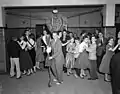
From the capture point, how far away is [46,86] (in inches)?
167

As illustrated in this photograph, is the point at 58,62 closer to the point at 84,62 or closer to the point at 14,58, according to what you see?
the point at 84,62

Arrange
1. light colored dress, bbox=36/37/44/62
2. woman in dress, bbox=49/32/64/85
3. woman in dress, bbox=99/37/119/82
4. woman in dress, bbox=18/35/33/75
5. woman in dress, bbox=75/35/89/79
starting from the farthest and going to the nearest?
light colored dress, bbox=36/37/44/62, woman in dress, bbox=18/35/33/75, woman in dress, bbox=75/35/89/79, woman in dress, bbox=99/37/119/82, woman in dress, bbox=49/32/64/85

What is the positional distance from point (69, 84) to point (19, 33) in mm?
3711

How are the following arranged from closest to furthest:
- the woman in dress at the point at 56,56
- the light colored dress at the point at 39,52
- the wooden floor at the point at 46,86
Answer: the wooden floor at the point at 46,86, the woman in dress at the point at 56,56, the light colored dress at the point at 39,52

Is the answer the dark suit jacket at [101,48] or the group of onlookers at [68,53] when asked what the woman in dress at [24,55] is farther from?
the dark suit jacket at [101,48]

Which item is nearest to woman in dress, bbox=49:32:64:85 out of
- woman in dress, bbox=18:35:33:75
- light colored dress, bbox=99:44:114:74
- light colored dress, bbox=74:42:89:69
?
light colored dress, bbox=74:42:89:69

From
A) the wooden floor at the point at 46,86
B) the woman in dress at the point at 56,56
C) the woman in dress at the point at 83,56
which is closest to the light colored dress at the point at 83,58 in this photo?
the woman in dress at the point at 83,56

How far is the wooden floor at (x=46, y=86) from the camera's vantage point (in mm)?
3828

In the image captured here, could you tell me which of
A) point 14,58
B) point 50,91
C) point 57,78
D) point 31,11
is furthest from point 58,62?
point 31,11

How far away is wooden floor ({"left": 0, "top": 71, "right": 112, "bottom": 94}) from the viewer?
12.6 feet

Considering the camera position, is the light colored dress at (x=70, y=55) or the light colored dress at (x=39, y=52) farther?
the light colored dress at (x=39, y=52)

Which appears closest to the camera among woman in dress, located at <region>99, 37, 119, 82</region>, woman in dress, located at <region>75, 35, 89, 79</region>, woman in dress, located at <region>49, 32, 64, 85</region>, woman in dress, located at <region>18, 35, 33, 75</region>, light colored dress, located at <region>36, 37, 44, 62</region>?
woman in dress, located at <region>49, 32, 64, 85</region>

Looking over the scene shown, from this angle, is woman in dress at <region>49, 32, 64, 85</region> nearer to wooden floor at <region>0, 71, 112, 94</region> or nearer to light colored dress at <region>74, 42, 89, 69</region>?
wooden floor at <region>0, 71, 112, 94</region>

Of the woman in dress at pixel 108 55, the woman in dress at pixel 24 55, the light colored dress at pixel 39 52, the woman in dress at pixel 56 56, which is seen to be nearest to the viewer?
the woman in dress at pixel 56 56
